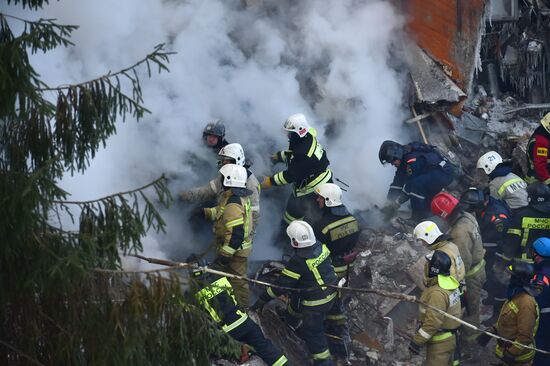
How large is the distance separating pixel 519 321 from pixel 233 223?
2.81m

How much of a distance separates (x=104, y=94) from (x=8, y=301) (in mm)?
1334

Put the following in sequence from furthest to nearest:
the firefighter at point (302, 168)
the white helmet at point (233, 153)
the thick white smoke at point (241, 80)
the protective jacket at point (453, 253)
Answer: the firefighter at point (302, 168)
the thick white smoke at point (241, 80)
the white helmet at point (233, 153)
the protective jacket at point (453, 253)

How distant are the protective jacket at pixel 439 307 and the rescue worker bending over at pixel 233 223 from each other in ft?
5.78

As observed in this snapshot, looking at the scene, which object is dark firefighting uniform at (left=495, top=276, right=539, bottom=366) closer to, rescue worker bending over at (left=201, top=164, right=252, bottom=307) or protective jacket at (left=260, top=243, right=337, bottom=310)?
protective jacket at (left=260, top=243, right=337, bottom=310)

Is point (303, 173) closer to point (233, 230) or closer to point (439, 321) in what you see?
point (233, 230)

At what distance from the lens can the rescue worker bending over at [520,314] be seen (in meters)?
7.82

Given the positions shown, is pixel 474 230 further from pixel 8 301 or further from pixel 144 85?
pixel 8 301

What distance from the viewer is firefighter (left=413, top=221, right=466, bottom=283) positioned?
8.21 meters

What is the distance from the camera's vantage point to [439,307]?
775cm

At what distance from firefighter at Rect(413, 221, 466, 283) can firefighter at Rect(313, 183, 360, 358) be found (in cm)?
82

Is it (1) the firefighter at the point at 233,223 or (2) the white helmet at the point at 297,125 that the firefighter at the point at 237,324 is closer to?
(1) the firefighter at the point at 233,223

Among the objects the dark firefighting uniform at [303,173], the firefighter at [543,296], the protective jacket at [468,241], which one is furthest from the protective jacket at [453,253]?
the dark firefighting uniform at [303,173]

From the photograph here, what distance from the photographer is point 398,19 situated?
1228 centimetres

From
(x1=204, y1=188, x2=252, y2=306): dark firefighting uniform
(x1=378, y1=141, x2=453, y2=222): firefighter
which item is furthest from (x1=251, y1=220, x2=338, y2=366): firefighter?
(x1=378, y1=141, x2=453, y2=222): firefighter
